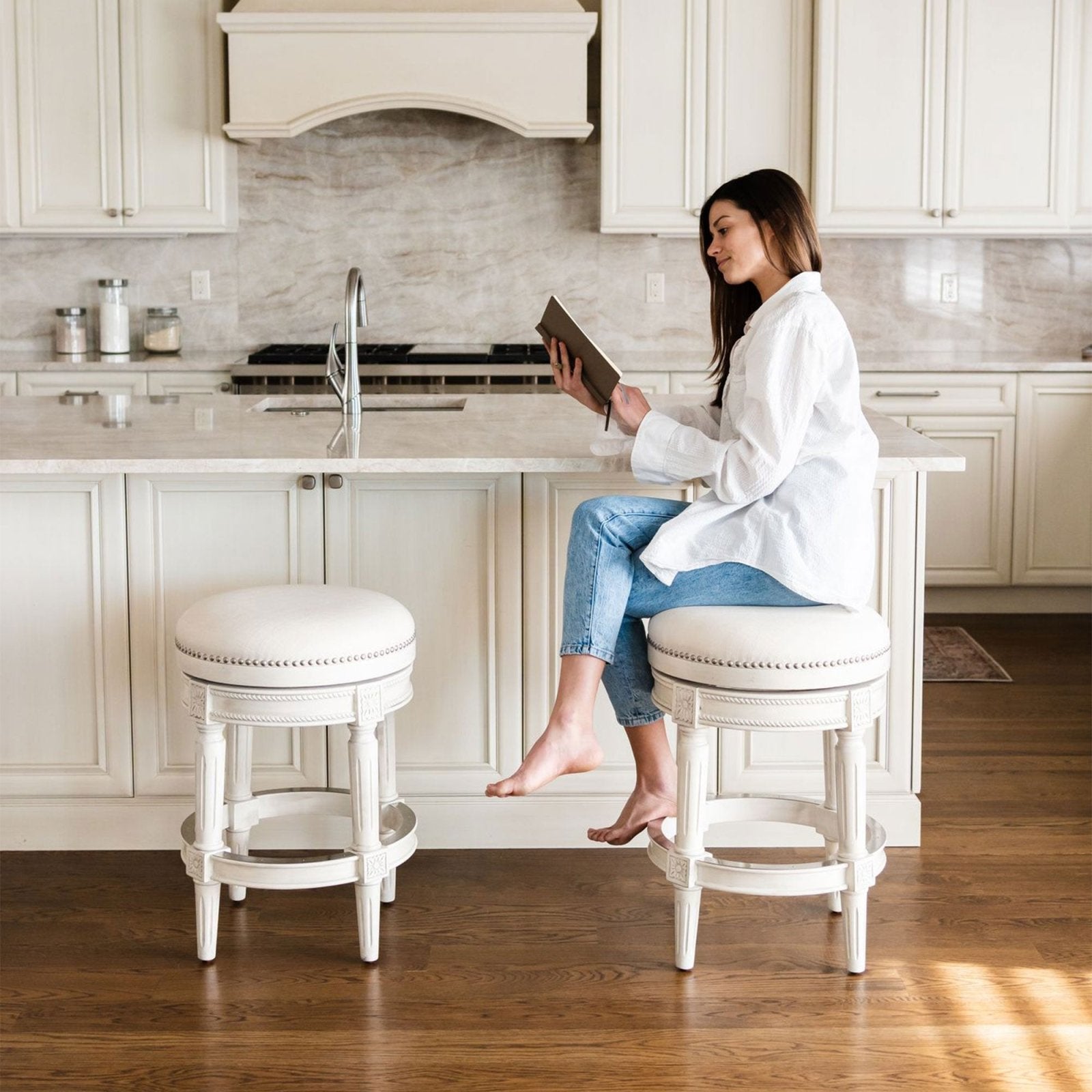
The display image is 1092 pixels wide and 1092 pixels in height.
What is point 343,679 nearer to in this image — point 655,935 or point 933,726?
point 655,935

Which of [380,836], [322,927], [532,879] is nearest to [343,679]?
[380,836]

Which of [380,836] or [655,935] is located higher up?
[380,836]

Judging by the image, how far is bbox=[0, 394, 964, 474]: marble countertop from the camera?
253cm

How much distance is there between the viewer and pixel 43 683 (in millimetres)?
2801

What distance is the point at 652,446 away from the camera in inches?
92.9

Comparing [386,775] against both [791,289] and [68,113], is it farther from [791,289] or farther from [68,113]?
[68,113]

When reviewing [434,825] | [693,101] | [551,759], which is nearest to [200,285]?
[693,101]

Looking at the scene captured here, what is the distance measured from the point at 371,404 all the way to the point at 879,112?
2178 mm

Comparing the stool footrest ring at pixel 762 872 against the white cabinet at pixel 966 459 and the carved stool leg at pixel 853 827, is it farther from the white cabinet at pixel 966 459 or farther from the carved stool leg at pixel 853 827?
the white cabinet at pixel 966 459

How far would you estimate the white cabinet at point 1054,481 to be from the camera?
475 centimetres

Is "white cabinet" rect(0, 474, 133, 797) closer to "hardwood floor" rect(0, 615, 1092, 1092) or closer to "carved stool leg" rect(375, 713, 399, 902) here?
"hardwood floor" rect(0, 615, 1092, 1092)

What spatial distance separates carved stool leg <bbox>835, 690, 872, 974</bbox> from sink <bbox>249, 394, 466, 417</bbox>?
1427 millimetres

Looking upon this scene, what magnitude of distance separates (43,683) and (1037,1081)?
193 centimetres

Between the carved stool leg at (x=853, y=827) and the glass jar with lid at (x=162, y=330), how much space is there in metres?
3.41
